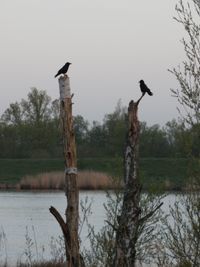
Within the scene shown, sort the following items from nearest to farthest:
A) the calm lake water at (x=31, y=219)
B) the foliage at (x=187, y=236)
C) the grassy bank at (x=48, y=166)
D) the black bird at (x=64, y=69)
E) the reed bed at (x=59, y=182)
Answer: the black bird at (x=64, y=69) < the foliage at (x=187, y=236) < the calm lake water at (x=31, y=219) < the reed bed at (x=59, y=182) < the grassy bank at (x=48, y=166)

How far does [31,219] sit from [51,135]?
3544 centimetres

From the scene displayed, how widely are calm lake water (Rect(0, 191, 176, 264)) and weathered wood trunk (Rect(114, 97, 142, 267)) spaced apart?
442 cm

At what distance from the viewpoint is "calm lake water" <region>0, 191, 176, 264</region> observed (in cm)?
1873

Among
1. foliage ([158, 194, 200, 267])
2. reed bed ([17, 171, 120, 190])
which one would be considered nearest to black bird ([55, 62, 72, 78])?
foliage ([158, 194, 200, 267])

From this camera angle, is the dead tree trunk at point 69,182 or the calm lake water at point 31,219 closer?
the dead tree trunk at point 69,182

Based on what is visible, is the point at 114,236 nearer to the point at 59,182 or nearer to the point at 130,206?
the point at 130,206

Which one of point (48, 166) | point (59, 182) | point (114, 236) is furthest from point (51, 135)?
point (114, 236)

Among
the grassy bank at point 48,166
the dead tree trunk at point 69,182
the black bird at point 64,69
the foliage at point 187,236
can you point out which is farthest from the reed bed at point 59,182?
the dead tree trunk at point 69,182

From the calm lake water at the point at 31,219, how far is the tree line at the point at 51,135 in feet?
58.3

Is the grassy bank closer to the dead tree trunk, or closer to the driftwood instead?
the dead tree trunk

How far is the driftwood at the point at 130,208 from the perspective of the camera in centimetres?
752

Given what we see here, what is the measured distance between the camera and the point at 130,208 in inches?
297

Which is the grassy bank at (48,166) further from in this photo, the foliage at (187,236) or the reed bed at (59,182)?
the foliage at (187,236)

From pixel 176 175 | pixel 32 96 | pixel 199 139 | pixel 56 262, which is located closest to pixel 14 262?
pixel 56 262
